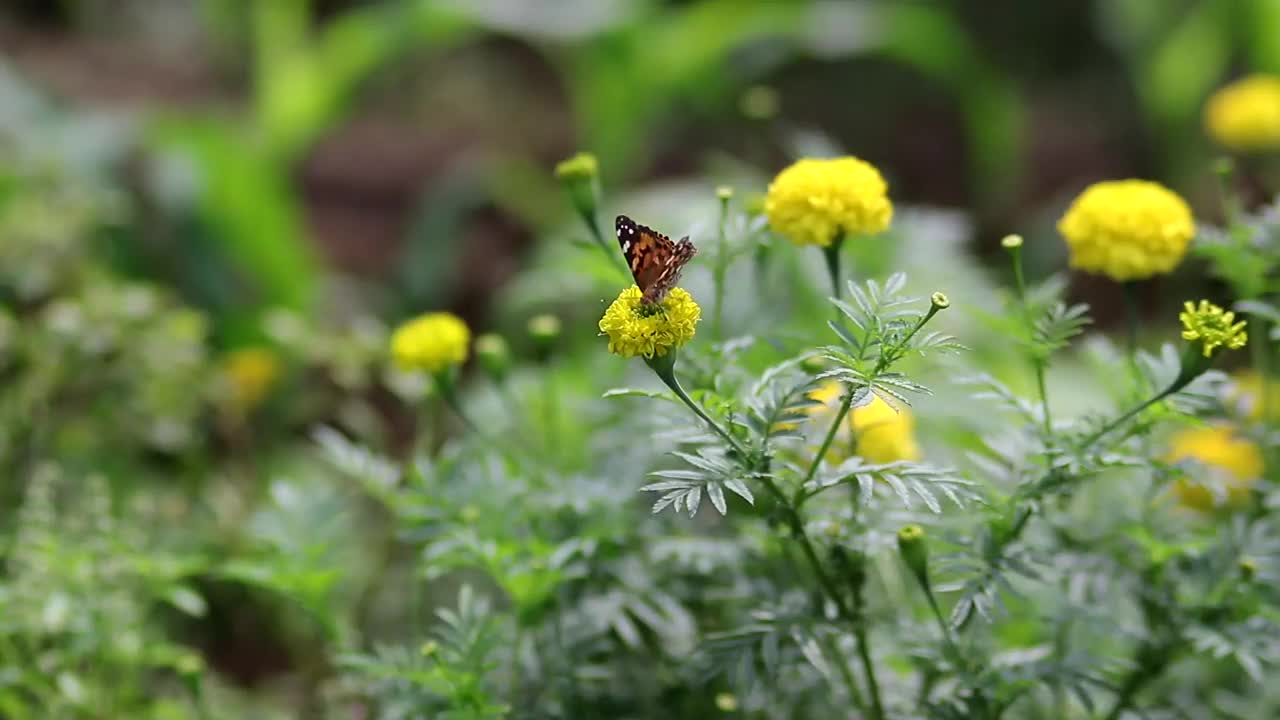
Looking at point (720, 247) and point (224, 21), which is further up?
point (224, 21)

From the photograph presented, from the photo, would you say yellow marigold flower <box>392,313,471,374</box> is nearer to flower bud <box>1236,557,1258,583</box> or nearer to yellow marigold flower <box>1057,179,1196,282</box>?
→ yellow marigold flower <box>1057,179,1196,282</box>

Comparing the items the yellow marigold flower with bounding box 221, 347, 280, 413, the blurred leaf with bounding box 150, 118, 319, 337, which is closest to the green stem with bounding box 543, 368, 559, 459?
the yellow marigold flower with bounding box 221, 347, 280, 413

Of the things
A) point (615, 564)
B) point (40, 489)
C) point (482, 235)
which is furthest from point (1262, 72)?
point (40, 489)

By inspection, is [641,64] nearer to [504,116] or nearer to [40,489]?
[504,116]

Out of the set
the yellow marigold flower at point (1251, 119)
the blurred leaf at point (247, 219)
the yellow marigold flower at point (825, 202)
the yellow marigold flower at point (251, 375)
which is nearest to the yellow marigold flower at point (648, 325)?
Result: the yellow marigold flower at point (825, 202)

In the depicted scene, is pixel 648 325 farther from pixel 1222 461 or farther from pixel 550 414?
pixel 1222 461
